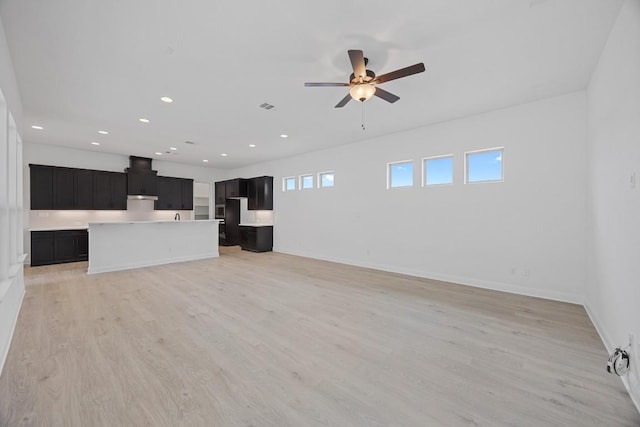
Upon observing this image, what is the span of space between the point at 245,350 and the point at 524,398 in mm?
2183

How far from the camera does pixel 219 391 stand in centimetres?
187

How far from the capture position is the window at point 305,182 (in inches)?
303

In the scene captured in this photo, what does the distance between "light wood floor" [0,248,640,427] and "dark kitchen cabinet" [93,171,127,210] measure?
159 inches

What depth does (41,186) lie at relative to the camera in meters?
6.38

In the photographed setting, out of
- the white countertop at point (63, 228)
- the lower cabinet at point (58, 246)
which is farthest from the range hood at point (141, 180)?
the lower cabinet at point (58, 246)

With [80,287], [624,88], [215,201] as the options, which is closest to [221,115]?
[80,287]

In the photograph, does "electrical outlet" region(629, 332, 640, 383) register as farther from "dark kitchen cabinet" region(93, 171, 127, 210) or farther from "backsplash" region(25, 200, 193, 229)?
"backsplash" region(25, 200, 193, 229)

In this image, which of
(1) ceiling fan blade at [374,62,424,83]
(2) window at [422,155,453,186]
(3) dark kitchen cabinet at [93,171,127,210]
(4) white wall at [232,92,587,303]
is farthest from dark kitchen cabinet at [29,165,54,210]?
(2) window at [422,155,453,186]

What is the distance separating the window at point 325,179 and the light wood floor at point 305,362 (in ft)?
12.2

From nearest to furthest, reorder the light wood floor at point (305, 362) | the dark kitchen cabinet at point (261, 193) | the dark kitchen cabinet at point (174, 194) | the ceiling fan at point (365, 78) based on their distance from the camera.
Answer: the light wood floor at point (305, 362)
the ceiling fan at point (365, 78)
the dark kitchen cabinet at point (174, 194)
the dark kitchen cabinet at point (261, 193)

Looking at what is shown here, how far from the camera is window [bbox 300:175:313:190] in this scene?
7704 millimetres

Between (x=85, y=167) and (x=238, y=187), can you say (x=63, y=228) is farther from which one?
(x=238, y=187)

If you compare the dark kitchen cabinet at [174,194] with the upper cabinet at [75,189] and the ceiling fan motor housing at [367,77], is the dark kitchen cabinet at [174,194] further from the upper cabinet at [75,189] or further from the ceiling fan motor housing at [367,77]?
the ceiling fan motor housing at [367,77]

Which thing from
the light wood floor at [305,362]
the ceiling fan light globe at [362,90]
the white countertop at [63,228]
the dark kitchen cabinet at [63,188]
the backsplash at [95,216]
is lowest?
the light wood floor at [305,362]
